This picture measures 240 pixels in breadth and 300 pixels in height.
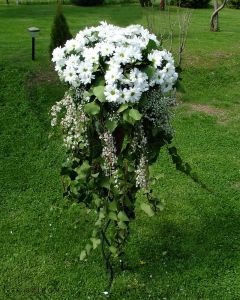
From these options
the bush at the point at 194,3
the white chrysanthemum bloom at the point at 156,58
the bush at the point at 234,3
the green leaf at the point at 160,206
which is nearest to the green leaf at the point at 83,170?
the green leaf at the point at 160,206

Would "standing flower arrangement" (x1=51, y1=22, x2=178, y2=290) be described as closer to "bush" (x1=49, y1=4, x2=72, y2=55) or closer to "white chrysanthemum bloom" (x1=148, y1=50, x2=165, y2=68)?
"white chrysanthemum bloom" (x1=148, y1=50, x2=165, y2=68)

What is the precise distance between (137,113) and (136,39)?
0.64 meters

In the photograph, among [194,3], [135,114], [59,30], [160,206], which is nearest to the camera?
[135,114]

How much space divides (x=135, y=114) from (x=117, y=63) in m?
0.41

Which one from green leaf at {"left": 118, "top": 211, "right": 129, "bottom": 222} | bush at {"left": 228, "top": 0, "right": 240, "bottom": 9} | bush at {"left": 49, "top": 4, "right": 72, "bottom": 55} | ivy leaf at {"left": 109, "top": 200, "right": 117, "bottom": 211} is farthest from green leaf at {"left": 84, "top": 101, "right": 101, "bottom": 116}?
bush at {"left": 228, "top": 0, "right": 240, "bottom": 9}

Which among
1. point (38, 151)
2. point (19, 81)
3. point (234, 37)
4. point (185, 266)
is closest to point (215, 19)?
point (234, 37)

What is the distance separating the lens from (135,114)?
11.7ft

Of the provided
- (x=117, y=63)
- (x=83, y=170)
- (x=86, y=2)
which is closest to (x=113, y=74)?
(x=117, y=63)

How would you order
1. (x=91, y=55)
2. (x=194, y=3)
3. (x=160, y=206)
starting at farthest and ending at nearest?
(x=194, y=3)
(x=160, y=206)
(x=91, y=55)

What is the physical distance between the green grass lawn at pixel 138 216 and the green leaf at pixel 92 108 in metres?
1.28

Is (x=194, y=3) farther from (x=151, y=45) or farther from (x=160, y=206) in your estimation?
(x=151, y=45)

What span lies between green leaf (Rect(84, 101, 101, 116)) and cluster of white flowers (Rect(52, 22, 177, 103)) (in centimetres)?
16

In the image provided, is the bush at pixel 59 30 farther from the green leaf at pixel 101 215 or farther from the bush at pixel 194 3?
the bush at pixel 194 3

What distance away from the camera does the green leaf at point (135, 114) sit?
139 inches
